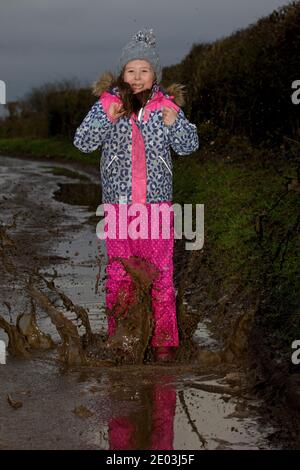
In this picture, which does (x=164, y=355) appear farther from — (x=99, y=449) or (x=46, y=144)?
(x=46, y=144)

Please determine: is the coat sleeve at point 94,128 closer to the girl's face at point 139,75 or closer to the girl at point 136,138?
the girl at point 136,138

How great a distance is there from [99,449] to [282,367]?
5.02 feet

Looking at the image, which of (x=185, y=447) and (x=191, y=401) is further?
(x=191, y=401)

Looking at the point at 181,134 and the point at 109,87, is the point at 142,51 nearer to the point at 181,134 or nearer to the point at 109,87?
the point at 109,87

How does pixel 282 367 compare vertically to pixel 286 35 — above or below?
below

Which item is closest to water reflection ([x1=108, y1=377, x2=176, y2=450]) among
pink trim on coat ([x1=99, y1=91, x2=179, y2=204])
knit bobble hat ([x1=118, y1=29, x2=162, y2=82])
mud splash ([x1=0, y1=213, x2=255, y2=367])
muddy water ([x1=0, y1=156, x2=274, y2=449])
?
muddy water ([x1=0, y1=156, x2=274, y2=449])

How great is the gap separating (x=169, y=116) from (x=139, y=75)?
35 centimetres

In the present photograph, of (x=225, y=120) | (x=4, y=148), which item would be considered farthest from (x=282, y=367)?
(x=4, y=148)

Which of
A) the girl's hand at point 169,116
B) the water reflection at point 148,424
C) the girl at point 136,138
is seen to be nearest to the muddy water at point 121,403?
the water reflection at point 148,424

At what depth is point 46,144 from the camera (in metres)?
40.3

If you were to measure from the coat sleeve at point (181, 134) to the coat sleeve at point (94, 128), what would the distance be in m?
0.38

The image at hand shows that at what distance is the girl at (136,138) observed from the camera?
240 inches

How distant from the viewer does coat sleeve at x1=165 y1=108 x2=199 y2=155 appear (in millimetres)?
6074
